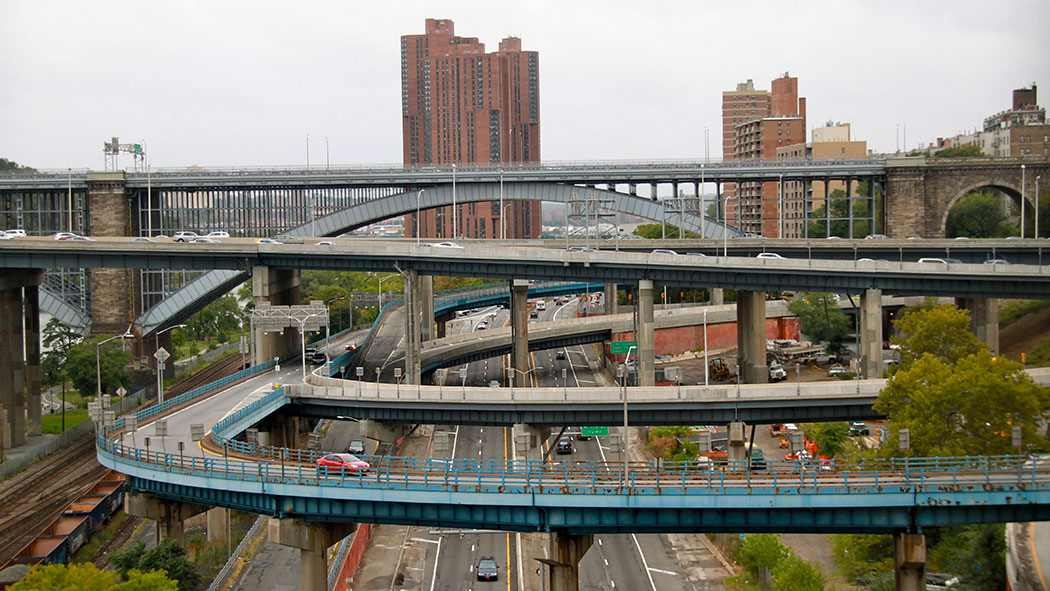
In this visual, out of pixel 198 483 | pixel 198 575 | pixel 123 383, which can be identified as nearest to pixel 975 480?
pixel 198 483

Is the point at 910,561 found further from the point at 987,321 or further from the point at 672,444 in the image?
the point at 987,321

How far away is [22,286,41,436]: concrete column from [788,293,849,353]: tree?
67102 mm

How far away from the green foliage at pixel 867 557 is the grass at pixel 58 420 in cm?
6051

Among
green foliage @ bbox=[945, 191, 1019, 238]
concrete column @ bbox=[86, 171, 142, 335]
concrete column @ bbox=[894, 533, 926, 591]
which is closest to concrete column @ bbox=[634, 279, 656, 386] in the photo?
concrete column @ bbox=[894, 533, 926, 591]

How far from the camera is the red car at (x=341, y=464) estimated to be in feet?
136

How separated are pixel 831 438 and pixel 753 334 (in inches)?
787

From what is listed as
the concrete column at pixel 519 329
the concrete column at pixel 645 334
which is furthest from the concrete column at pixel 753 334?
the concrete column at pixel 519 329

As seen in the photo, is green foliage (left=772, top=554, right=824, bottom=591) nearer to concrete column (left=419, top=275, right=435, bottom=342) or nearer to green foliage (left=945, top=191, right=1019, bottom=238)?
concrete column (left=419, top=275, right=435, bottom=342)

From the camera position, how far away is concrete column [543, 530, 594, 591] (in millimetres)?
40562

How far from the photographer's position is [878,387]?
5962 centimetres

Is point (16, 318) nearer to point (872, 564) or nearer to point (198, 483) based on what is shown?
point (198, 483)

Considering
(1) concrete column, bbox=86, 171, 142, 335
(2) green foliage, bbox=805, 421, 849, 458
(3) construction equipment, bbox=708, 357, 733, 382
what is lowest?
(2) green foliage, bbox=805, 421, 849, 458

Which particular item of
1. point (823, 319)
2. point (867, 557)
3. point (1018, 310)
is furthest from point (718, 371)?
point (867, 557)

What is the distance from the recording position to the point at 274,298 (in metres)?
85.4
